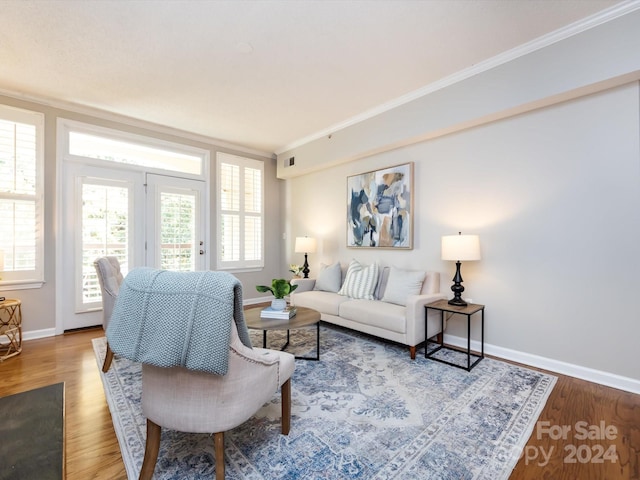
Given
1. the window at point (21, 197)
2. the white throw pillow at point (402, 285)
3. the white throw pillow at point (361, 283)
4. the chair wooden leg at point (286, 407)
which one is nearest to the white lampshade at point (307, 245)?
the white throw pillow at point (361, 283)

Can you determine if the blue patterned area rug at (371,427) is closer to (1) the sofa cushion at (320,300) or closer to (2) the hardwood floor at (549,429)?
(2) the hardwood floor at (549,429)

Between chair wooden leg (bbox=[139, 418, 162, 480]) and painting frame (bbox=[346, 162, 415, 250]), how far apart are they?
10.2 ft

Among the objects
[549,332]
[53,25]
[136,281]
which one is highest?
[53,25]

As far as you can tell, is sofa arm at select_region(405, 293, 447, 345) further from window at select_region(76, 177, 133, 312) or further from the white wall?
window at select_region(76, 177, 133, 312)

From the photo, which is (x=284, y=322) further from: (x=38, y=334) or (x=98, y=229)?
(x=38, y=334)

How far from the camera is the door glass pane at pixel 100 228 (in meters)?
3.81

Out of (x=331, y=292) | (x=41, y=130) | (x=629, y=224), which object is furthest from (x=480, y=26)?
(x=41, y=130)

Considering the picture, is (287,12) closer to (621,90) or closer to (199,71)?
(199,71)

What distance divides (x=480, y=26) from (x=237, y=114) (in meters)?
2.88

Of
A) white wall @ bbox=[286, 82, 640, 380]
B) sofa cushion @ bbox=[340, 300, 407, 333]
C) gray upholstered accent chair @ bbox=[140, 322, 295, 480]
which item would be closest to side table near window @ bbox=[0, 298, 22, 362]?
gray upholstered accent chair @ bbox=[140, 322, 295, 480]

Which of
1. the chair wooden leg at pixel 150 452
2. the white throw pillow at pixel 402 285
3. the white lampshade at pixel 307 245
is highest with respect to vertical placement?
the white lampshade at pixel 307 245

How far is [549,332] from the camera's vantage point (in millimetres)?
2680

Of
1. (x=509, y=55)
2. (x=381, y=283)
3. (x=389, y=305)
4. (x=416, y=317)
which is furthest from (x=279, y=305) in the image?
(x=509, y=55)

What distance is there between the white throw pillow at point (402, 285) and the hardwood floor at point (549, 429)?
1408mm
